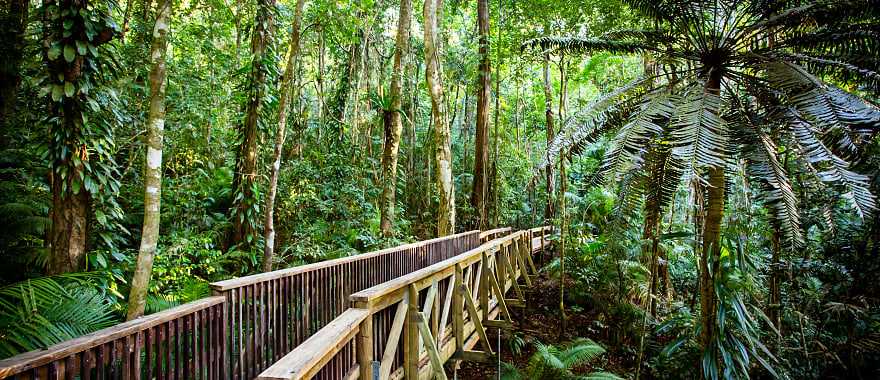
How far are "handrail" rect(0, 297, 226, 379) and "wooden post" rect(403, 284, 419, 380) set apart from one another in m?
1.33

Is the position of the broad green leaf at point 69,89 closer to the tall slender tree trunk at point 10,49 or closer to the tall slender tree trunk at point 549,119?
the tall slender tree trunk at point 10,49

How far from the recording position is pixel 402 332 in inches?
142

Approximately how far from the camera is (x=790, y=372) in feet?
18.3

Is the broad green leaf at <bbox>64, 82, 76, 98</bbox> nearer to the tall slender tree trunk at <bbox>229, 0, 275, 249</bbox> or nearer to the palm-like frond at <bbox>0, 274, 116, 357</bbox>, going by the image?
the palm-like frond at <bbox>0, 274, 116, 357</bbox>

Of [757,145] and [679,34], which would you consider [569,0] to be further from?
[757,145]

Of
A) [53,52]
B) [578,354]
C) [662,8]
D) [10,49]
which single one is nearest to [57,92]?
[53,52]

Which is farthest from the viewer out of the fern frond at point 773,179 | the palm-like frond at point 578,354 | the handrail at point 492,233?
the handrail at point 492,233

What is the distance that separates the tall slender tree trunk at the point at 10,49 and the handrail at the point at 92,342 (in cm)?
546

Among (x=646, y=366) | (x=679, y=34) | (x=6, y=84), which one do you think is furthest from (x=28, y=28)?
(x=646, y=366)

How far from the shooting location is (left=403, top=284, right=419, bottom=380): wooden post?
337 cm

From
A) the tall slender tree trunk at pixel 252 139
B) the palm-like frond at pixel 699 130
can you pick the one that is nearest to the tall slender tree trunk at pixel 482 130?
the tall slender tree trunk at pixel 252 139

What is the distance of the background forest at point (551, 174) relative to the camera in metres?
3.21

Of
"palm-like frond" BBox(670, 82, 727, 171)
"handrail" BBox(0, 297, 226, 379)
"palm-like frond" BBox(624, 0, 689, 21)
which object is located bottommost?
"handrail" BBox(0, 297, 226, 379)

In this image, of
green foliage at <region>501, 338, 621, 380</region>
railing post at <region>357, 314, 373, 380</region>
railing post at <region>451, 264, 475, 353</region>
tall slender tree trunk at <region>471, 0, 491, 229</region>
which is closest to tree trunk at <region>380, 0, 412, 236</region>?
tall slender tree trunk at <region>471, 0, 491, 229</region>
